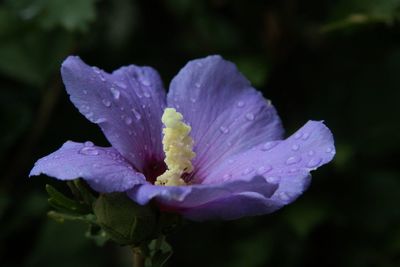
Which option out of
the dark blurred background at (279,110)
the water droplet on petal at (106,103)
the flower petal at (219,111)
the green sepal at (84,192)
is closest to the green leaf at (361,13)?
the dark blurred background at (279,110)

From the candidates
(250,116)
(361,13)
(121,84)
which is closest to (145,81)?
(121,84)

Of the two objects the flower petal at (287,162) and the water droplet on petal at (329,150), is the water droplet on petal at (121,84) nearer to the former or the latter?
the flower petal at (287,162)

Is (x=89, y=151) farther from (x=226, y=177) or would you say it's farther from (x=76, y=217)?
(x=226, y=177)

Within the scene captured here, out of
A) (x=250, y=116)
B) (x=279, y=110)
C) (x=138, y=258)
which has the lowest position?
(x=279, y=110)

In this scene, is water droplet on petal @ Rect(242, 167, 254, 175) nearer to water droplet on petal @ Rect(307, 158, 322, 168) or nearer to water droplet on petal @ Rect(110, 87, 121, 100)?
water droplet on petal @ Rect(307, 158, 322, 168)

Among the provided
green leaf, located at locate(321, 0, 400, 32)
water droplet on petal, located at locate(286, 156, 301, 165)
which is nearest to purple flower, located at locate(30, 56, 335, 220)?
water droplet on petal, located at locate(286, 156, 301, 165)

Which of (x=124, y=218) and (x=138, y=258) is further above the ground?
(x=124, y=218)

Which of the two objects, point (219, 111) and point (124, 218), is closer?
point (124, 218)

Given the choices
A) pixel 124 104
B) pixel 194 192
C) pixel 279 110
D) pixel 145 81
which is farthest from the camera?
pixel 279 110
